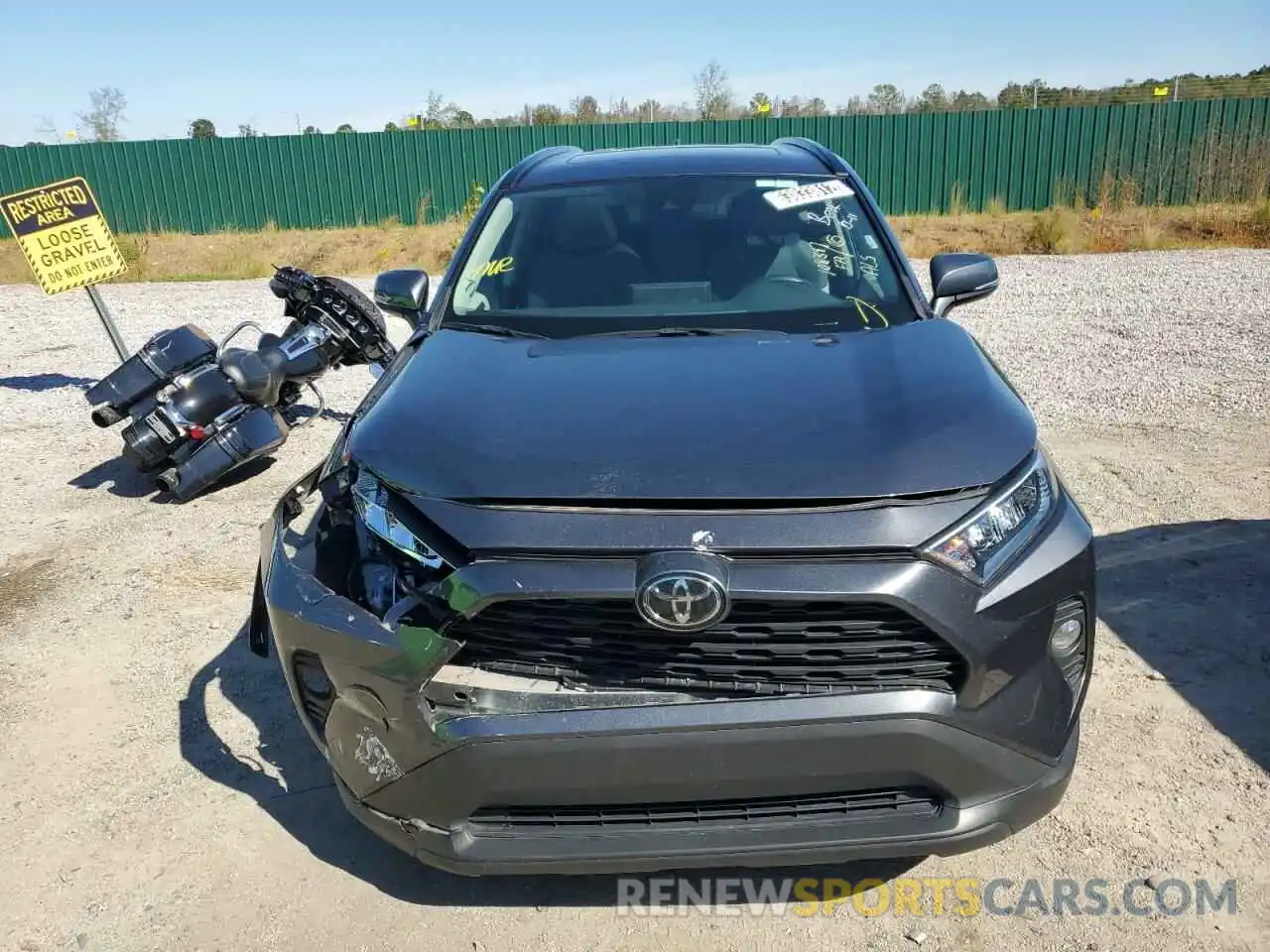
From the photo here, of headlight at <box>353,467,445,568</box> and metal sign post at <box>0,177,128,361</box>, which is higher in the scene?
metal sign post at <box>0,177,128,361</box>

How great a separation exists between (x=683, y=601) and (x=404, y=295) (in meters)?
2.22

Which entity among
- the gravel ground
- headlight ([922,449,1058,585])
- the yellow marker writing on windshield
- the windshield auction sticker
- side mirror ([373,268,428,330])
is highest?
the windshield auction sticker

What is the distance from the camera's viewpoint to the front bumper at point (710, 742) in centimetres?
201

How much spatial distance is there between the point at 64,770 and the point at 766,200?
9.89 feet

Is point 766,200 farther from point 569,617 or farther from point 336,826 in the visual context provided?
point 336,826

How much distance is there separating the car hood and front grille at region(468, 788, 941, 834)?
2.07 feet

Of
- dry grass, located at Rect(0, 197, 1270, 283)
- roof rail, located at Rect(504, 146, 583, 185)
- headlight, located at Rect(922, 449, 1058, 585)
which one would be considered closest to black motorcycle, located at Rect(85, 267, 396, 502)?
roof rail, located at Rect(504, 146, 583, 185)

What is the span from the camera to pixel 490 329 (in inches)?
127

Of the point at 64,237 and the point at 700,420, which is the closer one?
the point at 700,420

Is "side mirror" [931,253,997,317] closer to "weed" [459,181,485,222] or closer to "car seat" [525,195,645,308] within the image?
"car seat" [525,195,645,308]

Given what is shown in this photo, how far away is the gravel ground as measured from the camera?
2.50 m

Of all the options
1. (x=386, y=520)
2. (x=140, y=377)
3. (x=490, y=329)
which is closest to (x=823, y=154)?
(x=490, y=329)

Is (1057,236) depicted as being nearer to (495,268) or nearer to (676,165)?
(676,165)

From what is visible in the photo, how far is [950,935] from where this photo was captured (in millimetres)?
2436
